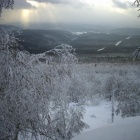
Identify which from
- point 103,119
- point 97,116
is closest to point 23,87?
point 103,119

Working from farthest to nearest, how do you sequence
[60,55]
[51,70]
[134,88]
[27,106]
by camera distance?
[134,88] < [60,55] < [51,70] < [27,106]

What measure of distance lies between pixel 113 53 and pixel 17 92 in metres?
122

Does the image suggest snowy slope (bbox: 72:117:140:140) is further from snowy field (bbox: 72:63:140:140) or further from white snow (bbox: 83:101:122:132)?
white snow (bbox: 83:101:122:132)

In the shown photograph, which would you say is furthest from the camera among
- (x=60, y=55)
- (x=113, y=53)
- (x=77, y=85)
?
(x=113, y=53)

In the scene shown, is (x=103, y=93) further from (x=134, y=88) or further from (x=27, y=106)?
(x=27, y=106)

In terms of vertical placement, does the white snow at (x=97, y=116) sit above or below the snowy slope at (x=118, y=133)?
below

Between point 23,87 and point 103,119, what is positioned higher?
point 23,87

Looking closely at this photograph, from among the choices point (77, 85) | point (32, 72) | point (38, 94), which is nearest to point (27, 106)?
point (38, 94)

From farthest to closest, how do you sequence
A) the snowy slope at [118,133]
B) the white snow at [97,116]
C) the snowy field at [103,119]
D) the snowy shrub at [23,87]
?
the white snow at [97,116] → the snowy field at [103,119] → the snowy slope at [118,133] → the snowy shrub at [23,87]

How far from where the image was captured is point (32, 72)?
18.0ft

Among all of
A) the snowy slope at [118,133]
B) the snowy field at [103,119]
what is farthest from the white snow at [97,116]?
the snowy slope at [118,133]

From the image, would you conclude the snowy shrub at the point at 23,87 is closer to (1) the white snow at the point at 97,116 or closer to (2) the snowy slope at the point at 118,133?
(2) the snowy slope at the point at 118,133

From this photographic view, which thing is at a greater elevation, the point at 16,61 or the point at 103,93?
the point at 16,61

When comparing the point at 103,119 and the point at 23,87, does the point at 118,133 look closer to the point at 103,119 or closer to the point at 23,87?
the point at 23,87
